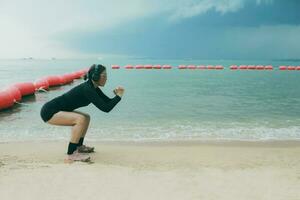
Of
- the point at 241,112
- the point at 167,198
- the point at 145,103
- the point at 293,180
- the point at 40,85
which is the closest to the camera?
the point at 167,198

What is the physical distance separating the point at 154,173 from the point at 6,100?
9679 millimetres

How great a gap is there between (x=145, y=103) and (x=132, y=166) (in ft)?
32.7

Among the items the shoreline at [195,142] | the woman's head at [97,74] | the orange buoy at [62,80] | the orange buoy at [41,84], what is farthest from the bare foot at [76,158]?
the orange buoy at [62,80]

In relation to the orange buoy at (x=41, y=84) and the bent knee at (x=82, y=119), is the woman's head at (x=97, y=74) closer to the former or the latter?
the bent knee at (x=82, y=119)

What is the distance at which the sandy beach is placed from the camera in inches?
176

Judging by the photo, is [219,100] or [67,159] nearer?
[67,159]

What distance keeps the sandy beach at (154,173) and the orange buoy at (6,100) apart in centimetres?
592

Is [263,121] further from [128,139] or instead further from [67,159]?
[67,159]

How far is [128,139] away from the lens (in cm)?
884

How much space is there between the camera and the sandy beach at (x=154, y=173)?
446cm

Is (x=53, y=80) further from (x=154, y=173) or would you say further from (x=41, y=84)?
(x=154, y=173)

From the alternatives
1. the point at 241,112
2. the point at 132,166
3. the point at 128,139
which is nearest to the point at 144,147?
the point at 128,139

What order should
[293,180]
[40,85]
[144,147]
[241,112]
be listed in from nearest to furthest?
[293,180]
[144,147]
[241,112]
[40,85]

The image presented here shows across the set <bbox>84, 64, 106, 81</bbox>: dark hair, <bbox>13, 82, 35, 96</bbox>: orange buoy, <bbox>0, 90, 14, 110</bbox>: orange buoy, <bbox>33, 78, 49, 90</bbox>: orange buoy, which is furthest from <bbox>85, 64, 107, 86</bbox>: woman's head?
<bbox>33, 78, 49, 90</bbox>: orange buoy
